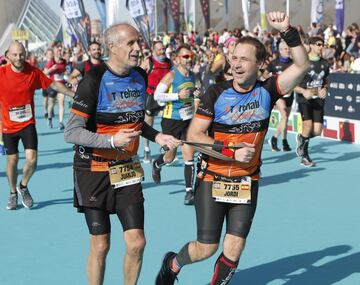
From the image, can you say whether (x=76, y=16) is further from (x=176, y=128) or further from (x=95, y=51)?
(x=176, y=128)

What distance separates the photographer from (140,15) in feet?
73.8

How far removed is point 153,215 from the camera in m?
7.55

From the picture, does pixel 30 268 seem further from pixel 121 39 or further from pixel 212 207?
pixel 121 39

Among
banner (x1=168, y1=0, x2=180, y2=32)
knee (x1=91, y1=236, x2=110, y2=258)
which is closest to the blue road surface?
knee (x1=91, y1=236, x2=110, y2=258)

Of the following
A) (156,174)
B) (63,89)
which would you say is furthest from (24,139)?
(156,174)

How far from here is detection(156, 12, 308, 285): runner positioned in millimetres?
4340

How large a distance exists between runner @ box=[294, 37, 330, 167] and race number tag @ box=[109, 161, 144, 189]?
20.0 ft

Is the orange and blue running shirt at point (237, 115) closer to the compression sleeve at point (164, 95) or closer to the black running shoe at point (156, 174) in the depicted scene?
the black running shoe at point (156, 174)

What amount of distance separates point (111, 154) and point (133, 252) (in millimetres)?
656

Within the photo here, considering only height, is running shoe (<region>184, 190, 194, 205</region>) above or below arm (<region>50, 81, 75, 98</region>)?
below

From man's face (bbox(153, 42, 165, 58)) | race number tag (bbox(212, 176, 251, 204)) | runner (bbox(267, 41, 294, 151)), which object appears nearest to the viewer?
race number tag (bbox(212, 176, 251, 204))

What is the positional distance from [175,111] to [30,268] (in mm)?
3341

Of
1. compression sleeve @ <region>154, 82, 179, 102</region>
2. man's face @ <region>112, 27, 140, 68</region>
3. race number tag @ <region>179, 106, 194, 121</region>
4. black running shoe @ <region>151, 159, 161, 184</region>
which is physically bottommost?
black running shoe @ <region>151, 159, 161, 184</region>

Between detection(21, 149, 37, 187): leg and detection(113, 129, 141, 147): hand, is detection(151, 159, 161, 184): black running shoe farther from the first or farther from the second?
detection(113, 129, 141, 147): hand
